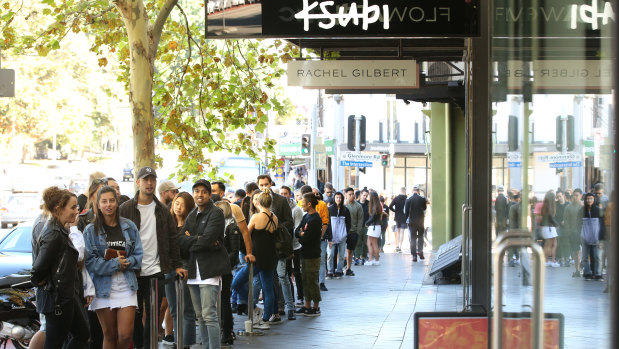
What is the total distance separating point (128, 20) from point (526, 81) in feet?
29.7

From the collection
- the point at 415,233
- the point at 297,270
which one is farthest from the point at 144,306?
the point at 415,233

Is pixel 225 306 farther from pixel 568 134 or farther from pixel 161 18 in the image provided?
pixel 568 134

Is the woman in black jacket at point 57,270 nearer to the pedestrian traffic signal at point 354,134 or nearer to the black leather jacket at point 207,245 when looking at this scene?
the black leather jacket at point 207,245

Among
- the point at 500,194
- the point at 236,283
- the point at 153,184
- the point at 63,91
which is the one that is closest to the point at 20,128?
the point at 63,91

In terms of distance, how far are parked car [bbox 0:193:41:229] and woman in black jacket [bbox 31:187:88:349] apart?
1324 inches

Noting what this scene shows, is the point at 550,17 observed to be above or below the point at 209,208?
above

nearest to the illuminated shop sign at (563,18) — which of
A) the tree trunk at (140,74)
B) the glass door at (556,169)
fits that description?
the glass door at (556,169)

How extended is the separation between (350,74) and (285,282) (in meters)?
3.19

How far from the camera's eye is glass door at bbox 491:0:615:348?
3018 mm

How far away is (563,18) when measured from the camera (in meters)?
3.52

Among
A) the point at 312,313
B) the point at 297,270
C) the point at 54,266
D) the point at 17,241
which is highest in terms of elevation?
the point at 54,266

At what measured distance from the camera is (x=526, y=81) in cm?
394

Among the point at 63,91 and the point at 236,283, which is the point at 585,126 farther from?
the point at 63,91

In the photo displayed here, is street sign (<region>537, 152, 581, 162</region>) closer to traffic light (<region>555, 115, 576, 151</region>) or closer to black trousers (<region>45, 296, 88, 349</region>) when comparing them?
traffic light (<region>555, 115, 576, 151</region>)
